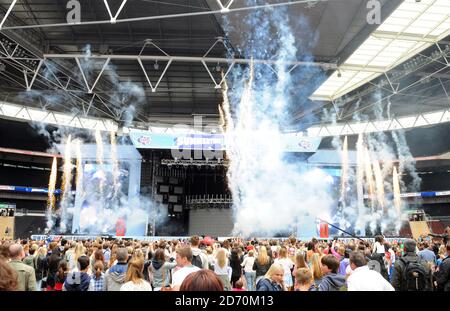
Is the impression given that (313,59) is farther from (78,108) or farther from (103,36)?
(78,108)

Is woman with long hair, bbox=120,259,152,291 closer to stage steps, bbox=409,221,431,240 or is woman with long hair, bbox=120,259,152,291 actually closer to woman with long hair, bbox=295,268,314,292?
woman with long hair, bbox=295,268,314,292

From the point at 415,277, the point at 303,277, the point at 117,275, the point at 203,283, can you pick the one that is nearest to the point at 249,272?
the point at 117,275

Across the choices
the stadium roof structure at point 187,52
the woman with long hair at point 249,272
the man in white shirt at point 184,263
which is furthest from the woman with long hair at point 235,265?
the stadium roof structure at point 187,52

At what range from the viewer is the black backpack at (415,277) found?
5.45m

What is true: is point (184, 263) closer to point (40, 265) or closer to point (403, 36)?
point (40, 265)

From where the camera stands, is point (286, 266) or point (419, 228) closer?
point (286, 266)

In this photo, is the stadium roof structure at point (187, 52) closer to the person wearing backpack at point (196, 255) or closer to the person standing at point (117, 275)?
the person wearing backpack at point (196, 255)

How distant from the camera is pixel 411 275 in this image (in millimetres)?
5500

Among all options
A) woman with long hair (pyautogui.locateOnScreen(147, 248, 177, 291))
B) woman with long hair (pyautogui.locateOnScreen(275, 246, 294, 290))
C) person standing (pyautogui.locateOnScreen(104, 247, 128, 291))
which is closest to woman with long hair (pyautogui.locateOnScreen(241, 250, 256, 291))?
woman with long hair (pyautogui.locateOnScreen(275, 246, 294, 290))

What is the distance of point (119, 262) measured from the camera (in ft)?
18.8

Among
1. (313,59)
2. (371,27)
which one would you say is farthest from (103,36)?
(371,27)

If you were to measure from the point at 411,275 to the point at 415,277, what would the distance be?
57mm

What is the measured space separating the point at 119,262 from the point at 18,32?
17450mm

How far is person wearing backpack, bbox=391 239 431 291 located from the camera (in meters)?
5.46
